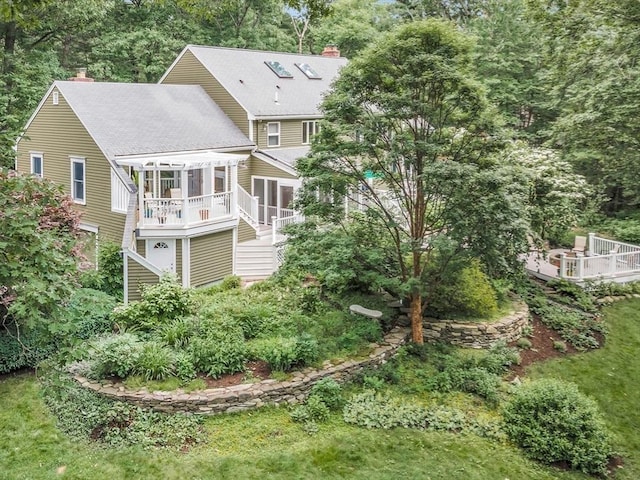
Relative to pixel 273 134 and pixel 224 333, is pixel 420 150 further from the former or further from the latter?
pixel 273 134

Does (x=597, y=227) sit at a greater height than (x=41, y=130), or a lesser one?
lesser

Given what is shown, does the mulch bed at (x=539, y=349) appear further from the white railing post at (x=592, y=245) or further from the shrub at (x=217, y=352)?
the shrub at (x=217, y=352)

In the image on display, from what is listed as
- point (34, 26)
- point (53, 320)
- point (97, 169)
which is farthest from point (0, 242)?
point (97, 169)

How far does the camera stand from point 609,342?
44.0 ft

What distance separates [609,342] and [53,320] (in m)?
12.5

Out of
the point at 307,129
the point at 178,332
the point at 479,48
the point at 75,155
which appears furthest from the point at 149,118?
the point at 479,48

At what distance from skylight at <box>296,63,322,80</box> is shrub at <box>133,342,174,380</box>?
18.5m

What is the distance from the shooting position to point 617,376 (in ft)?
38.8

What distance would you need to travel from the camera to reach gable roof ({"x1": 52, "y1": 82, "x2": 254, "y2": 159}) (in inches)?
677

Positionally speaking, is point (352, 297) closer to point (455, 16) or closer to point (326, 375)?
point (326, 375)

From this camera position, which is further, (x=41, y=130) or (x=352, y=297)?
(x=41, y=130)

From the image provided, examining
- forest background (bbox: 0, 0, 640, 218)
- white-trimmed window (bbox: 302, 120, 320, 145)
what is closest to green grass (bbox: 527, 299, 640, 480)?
forest background (bbox: 0, 0, 640, 218)

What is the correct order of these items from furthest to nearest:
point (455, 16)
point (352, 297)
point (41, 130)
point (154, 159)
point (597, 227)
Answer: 1. point (455, 16)
2. point (597, 227)
3. point (41, 130)
4. point (154, 159)
5. point (352, 297)

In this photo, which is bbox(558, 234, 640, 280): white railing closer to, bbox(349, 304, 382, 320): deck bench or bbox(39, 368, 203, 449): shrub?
bbox(349, 304, 382, 320): deck bench
